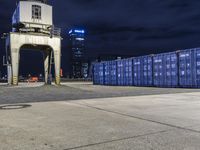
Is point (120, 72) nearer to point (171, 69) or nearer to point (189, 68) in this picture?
point (171, 69)

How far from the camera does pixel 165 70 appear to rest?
29.5 meters

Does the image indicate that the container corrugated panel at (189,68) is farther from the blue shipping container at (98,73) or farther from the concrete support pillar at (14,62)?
the blue shipping container at (98,73)

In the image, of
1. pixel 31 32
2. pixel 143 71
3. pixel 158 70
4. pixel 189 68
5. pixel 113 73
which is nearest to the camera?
pixel 31 32

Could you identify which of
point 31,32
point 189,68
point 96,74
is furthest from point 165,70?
point 96,74

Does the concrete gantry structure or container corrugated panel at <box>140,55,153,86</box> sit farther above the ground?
the concrete gantry structure

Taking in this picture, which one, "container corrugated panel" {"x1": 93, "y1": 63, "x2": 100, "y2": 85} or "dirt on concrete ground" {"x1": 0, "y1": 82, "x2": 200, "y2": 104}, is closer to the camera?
"dirt on concrete ground" {"x1": 0, "y1": 82, "x2": 200, "y2": 104}

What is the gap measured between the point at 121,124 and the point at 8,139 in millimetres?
2830

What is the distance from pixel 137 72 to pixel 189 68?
9.21 meters

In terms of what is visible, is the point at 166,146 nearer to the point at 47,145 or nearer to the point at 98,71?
the point at 47,145

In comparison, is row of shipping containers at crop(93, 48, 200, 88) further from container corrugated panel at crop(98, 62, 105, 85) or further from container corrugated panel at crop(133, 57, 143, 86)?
container corrugated panel at crop(98, 62, 105, 85)

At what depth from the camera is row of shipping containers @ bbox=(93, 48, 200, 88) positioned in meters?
25.9

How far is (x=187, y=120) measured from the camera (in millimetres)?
6949

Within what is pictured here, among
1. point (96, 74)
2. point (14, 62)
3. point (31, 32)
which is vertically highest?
point (31, 32)

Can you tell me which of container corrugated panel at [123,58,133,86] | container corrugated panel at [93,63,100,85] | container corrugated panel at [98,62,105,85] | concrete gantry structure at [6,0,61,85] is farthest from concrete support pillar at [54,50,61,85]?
container corrugated panel at [93,63,100,85]
